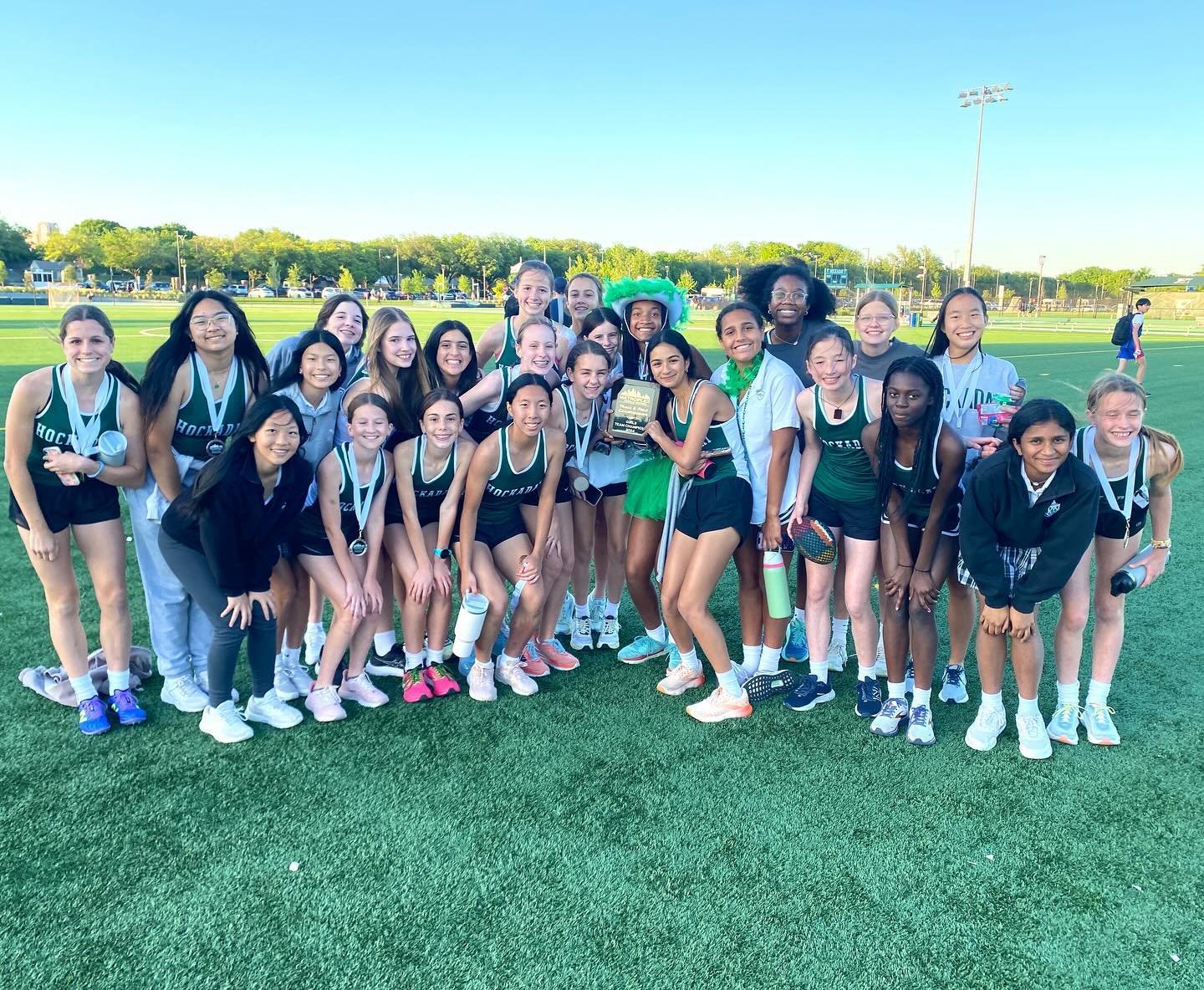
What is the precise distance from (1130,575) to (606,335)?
2734 millimetres

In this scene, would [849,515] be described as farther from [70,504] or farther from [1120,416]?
[70,504]

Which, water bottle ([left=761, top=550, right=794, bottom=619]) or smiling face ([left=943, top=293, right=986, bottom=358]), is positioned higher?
smiling face ([left=943, top=293, right=986, bottom=358])

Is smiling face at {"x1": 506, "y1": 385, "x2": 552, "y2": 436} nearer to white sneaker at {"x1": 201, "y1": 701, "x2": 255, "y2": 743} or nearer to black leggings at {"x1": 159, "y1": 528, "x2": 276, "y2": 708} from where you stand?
black leggings at {"x1": 159, "y1": 528, "x2": 276, "y2": 708}

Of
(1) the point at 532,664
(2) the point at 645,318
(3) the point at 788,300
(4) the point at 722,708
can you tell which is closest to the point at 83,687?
(1) the point at 532,664

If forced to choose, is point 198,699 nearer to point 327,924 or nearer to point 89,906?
Result: point 89,906

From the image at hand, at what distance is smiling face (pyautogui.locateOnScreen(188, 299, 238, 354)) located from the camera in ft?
11.7

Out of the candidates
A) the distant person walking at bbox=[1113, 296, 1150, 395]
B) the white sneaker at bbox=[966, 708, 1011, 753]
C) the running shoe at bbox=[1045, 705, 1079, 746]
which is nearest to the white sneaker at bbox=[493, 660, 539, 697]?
the white sneaker at bbox=[966, 708, 1011, 753]

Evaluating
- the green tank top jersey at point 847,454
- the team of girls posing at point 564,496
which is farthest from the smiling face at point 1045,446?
the green tank top jersey at point 847,454

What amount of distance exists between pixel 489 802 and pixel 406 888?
533mm

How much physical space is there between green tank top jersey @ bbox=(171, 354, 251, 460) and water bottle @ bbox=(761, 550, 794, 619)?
2.63 metres

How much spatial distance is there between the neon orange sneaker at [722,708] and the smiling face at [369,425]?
6.60ft

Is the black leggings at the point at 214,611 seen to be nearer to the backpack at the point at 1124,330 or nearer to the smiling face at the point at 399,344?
the smiling face at the point at 399,344

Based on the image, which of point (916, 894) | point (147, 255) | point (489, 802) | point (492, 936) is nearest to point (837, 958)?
point (916, 894)

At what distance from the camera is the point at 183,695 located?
12.6 ft
